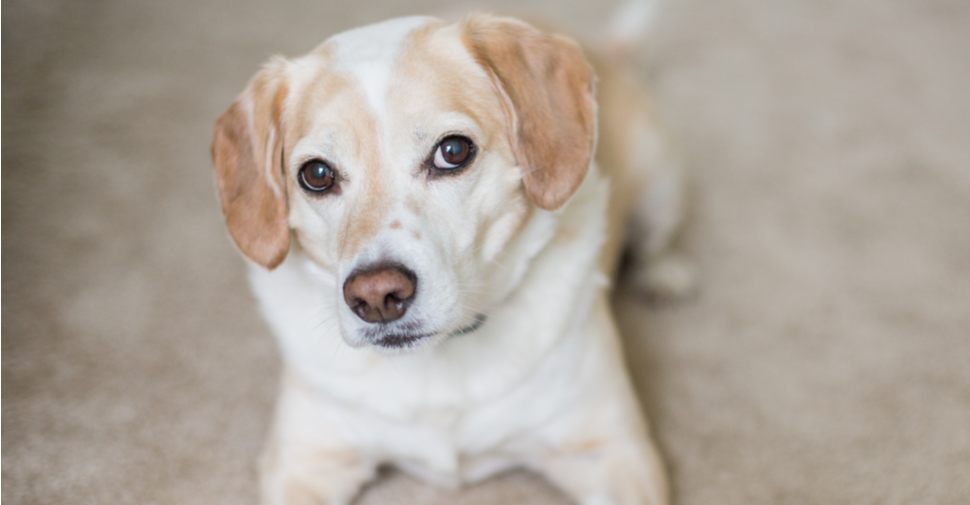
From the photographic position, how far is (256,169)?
63.4 inches

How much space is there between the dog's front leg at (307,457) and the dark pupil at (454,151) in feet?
2.22

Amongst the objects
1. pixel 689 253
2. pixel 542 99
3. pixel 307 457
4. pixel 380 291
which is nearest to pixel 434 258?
Result: pixel 380 291

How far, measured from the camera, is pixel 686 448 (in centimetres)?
198

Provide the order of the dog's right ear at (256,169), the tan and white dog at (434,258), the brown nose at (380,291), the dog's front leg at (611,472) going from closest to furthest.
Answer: the brown nose at (380,291) < the tan and white dog at (434,258) < the dog's right ear at (256,169) < the dog's front leg at (611,472)

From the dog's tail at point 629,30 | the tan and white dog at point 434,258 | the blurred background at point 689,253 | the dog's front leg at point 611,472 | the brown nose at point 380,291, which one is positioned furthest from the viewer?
the dog's tail at point 629,30

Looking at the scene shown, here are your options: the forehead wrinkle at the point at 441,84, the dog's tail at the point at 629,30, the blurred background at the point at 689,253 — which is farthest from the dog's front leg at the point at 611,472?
the dog's tail at the point at 629,30

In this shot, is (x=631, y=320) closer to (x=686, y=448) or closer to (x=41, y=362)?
(x=686, y=448)

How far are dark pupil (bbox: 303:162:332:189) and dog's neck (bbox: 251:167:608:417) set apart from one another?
23cm

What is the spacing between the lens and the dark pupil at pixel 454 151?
4.78ft

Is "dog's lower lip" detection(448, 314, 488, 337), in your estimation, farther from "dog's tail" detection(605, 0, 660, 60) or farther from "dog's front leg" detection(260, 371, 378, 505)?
"dog's tail" detection(605, 0, 660, 60)

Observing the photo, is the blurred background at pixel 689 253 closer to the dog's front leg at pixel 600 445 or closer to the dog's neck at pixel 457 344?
the dog's front leg at pixel 600 445

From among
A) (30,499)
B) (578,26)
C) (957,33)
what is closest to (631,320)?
(30,499)

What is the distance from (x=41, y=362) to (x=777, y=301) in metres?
2.32

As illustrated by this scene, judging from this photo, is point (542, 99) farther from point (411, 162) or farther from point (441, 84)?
point (411, 162)
